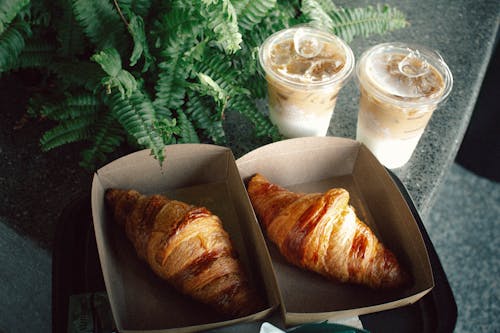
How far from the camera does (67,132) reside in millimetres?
1354

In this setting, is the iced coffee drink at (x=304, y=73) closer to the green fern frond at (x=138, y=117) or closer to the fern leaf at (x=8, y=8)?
the green fern frond at (x=138, y=117)

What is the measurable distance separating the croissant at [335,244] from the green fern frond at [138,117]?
1.18 ft

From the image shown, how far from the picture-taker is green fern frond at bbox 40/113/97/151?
4.42 feet

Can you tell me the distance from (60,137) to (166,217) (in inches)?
16.5

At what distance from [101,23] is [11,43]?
24 centimetres

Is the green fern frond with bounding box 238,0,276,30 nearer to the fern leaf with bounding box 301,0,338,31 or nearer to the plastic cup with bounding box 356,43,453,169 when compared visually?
the fern leaf with bounding box 301,0,338,31

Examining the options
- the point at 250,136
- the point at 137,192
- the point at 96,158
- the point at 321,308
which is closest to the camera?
the point at 321,308

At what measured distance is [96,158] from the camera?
4.50 feet

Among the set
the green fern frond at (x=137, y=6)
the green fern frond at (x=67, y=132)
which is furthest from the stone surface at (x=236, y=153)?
the green fern frond at (x=137, y=6)

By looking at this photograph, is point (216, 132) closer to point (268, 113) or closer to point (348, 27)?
point (268, 113)

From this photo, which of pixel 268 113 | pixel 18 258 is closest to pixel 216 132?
pixel 268 113

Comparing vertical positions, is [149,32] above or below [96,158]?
above

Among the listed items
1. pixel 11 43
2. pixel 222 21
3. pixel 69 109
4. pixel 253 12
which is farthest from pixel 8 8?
pixel 253 12

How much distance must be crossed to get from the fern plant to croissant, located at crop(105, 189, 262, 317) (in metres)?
0.15
